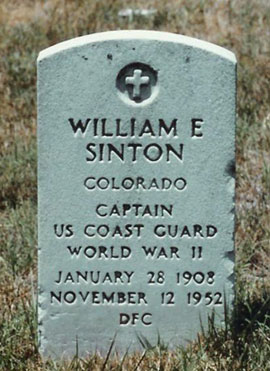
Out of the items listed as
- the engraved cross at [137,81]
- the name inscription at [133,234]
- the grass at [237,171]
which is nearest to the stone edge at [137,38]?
the engraved cross at [137,81]

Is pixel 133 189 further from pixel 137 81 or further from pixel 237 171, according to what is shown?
pixel 237 171

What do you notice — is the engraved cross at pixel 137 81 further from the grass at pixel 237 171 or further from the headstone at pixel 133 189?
the grass at pixel 237 171

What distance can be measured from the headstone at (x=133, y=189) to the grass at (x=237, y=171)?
0.15 meters

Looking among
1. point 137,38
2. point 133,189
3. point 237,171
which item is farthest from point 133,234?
point 237,171

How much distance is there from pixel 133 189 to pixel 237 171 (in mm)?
1948

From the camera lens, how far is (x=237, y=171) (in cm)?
607

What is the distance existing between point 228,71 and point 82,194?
73 cm

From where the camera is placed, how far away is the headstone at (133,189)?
411 centimetres

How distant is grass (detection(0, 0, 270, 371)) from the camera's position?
13.8 feet

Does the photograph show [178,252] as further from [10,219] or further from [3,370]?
[10,219]

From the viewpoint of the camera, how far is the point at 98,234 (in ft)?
13.9

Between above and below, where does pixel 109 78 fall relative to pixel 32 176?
above

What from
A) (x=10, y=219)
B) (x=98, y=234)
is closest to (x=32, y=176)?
(x=10, y=219)

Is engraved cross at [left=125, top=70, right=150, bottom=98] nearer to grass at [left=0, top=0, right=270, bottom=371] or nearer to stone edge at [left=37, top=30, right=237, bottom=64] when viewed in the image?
stone edge at [left=37, top=30, right=237, bottom=64]
